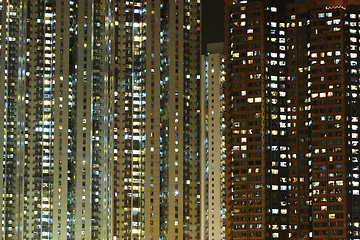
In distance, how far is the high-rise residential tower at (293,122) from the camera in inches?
2041

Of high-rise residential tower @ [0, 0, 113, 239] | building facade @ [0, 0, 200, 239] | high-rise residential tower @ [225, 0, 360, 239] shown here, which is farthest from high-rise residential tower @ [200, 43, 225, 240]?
high-rise residential tower @ [225, 0, 360, 239]

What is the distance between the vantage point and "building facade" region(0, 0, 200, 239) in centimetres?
6412

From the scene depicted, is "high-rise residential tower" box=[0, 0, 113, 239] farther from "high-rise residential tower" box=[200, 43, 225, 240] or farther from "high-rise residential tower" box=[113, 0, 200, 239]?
"high-rise residential tower" box=[200, 43, 225, 240]

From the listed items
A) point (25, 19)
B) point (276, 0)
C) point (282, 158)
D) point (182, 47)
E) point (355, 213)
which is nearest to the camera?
point (355, 213)

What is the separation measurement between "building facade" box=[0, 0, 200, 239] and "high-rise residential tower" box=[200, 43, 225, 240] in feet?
3.85

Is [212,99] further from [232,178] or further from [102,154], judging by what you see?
[232,178]

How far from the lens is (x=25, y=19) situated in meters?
69.6

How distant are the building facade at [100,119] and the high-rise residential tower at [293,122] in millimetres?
8549

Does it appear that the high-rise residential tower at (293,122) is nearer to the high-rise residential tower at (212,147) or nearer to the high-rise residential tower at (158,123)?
the high-rise residential tower at (158,123)

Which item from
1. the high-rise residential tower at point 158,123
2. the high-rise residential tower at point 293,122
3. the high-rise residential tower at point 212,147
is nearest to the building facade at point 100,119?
the high-rise residential tower at point 158,123

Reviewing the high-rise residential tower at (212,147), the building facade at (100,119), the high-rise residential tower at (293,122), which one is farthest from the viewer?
the high-rise residential tower at (212,147)

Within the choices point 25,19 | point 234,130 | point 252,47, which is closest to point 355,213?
point 234,130

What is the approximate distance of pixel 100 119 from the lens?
67812 mm

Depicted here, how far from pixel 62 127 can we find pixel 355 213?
26.4 metres
